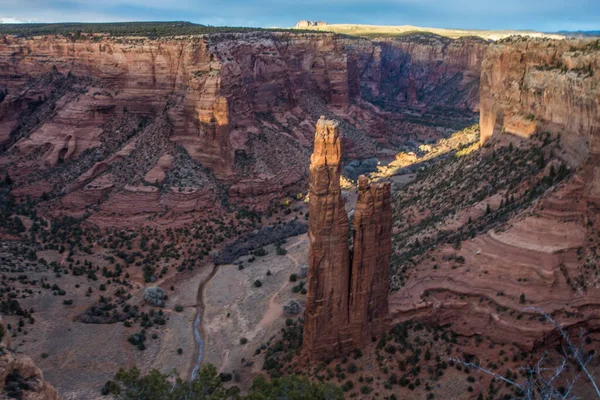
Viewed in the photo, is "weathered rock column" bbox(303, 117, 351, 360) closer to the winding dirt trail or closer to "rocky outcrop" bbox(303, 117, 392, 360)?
"rocky outcrop" bbox(303, 117, 392, 360)

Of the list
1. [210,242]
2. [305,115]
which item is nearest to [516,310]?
[210,242]

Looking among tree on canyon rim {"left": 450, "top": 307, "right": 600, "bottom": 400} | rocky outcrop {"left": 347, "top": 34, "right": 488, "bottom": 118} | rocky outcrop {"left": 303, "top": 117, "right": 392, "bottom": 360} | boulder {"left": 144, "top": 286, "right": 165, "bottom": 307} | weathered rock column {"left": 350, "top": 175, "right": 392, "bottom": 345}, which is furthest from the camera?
rocky outcrop {"left": 347, "top": 34, "right": 488, "bottom": 118}

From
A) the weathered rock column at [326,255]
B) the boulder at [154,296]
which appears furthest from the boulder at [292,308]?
the boulder at [154,296]

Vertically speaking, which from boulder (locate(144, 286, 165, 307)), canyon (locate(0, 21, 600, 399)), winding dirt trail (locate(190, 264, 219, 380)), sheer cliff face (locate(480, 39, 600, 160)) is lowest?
winding dirt trail (locate(190, 264, 219, 380))

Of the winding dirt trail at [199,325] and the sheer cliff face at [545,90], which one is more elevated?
the sheer cliff face at [545,90]

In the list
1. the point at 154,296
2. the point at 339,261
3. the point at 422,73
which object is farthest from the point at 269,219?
the point at 422,73

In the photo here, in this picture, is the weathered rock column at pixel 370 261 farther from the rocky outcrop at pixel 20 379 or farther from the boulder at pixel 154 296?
the boulder at pixel 154 296

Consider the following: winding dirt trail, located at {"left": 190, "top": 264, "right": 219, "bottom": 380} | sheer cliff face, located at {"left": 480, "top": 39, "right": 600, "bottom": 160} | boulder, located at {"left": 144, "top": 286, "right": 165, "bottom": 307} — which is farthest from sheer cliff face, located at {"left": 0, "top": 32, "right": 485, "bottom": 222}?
sheer cliff face, located at {"left": 480, "top": 39, "right": 600, "bottom": 160}

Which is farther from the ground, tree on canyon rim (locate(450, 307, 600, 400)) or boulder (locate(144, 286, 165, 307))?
tree on canyon rim (locate(450, 307, 600, 400))
